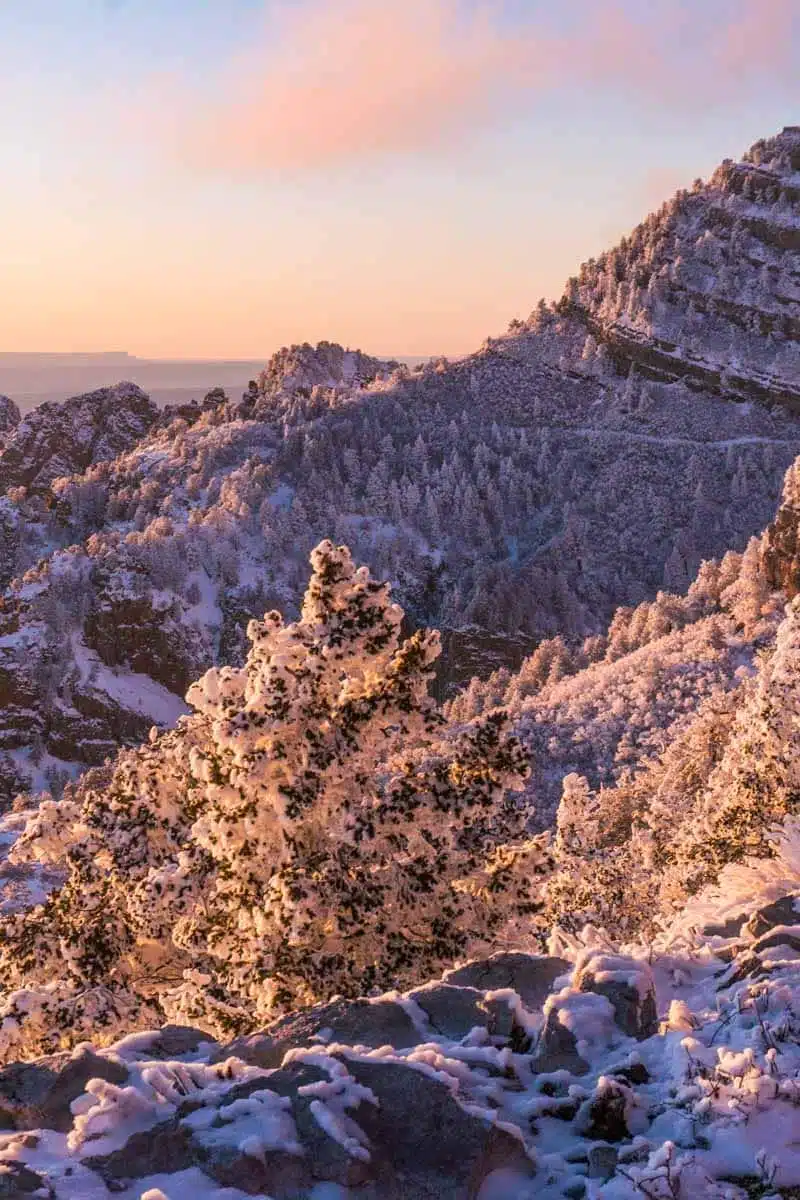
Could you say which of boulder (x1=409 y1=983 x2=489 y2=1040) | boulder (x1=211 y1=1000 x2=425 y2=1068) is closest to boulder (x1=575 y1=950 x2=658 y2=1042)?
boulder (x1=409 y1=983 x2=489 y2=1040)

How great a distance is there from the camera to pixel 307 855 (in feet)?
43.1

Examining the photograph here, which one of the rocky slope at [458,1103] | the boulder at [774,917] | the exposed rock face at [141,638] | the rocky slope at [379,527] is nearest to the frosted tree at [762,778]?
the boulder at [774,917]

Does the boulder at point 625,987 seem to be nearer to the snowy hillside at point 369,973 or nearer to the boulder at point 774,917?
the snowy hillside at point 369,973

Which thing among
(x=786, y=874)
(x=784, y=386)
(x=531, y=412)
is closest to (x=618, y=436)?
(x=531, y=412)

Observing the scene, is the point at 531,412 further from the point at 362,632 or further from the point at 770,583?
the point at 362,632

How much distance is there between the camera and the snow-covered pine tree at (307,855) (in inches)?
494

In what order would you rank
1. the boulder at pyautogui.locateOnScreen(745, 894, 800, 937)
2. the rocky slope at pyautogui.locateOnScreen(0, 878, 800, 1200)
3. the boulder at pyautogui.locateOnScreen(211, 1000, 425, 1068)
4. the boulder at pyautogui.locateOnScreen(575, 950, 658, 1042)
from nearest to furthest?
1. the rocky slope at pyautogui.locateOnScreen(0, 878, 800, 1200)
2. the boulder at pyautogui.locateOnScreen(575, 950, 658, 1042)
3. the boulder at pyautogui.locateOnScreen(211, 1000, 425, 1068)
4. the boulder at pyautogui.locateOnScreen(745, 894, 800, 937)

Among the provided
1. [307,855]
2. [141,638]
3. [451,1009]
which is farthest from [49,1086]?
[141,638]

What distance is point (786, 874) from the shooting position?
13.6 meters

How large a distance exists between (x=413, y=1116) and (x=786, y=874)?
9080 millimetres

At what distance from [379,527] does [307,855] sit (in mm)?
152778

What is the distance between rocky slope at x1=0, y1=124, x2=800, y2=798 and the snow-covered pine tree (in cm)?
12090

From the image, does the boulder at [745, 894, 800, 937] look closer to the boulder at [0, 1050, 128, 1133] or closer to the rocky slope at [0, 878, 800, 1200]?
the rocky slope at [0, 878, 800, 1200]

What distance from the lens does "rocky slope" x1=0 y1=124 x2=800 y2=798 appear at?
14225 centimetres
